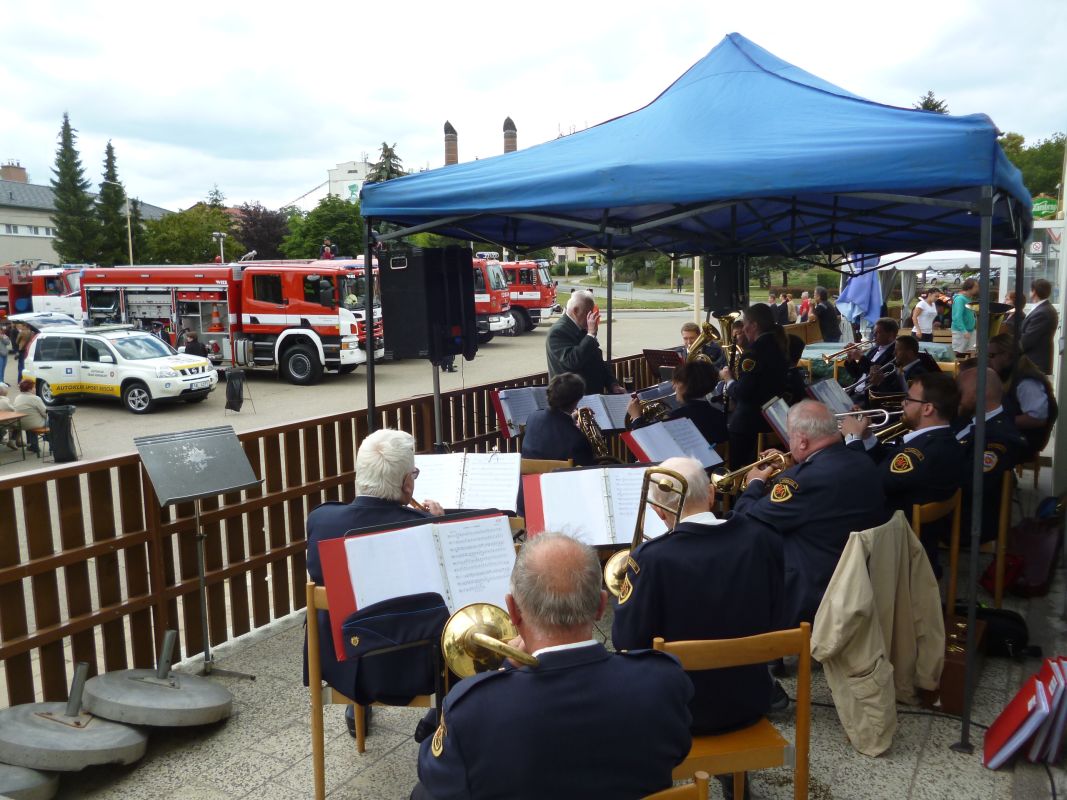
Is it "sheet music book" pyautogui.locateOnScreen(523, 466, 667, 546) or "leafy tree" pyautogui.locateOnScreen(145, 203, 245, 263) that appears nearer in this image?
"sheet music book" pyautogui.locateOnScreen(523, 466, 667, 546)

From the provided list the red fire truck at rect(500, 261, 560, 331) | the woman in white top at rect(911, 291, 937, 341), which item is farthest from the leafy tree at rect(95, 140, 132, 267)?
the woman in white top at rect(911, 291, 937, 341)

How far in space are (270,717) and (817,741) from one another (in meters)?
2.44

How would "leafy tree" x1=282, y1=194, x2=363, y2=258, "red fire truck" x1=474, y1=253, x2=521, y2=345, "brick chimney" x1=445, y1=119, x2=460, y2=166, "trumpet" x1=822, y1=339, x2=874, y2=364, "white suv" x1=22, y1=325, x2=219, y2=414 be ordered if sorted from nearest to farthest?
"trumpet" x1=822, y1=339, x2=874, y2=364 → "white suv" x1=22, y1=325, x2=219, y2=414 → "red fire truck" x1=474, y1=253, x2=521, y2=345 → "leafy tree" x1=282, y1=194, x2=363, y2=258 → "brick chimney" x1=445, y1=119, x2=460, y2=166

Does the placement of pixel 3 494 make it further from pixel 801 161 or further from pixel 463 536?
pixel 801 161

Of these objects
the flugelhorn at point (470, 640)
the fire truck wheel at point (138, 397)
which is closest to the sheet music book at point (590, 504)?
the flugelhorn at point (470, 640)

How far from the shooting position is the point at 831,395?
19.9 feet

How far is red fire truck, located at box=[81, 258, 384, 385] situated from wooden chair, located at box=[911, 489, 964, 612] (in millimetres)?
13830

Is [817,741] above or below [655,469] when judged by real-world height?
below

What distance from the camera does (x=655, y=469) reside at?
288 cm

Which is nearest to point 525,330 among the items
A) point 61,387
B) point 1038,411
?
point 61,387

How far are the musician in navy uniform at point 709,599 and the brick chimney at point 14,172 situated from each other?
3622 inches

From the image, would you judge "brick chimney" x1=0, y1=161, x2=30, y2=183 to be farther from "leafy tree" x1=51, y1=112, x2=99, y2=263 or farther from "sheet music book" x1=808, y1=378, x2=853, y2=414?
"sheet music book" x1=808, y1=378, x2=853, y2=414

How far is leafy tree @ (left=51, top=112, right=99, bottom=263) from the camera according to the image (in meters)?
61.1

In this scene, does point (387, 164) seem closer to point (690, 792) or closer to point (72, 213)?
point (72, 213)
